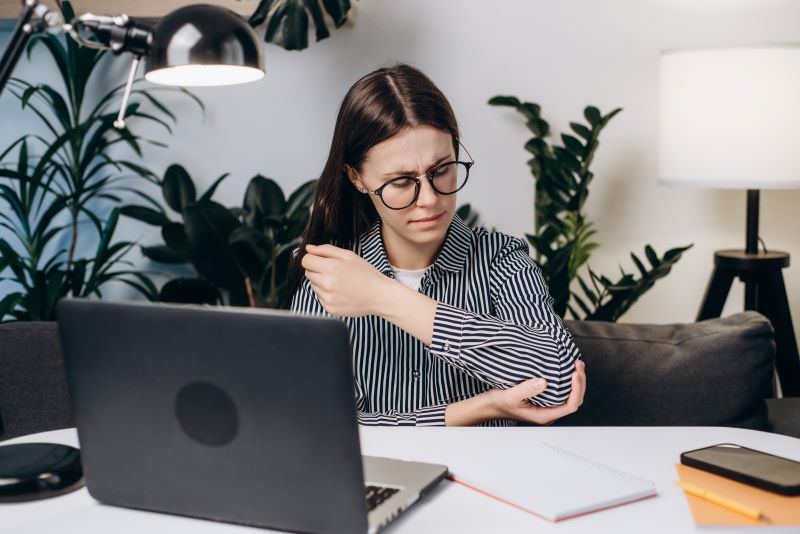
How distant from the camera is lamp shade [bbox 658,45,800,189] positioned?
2025mm

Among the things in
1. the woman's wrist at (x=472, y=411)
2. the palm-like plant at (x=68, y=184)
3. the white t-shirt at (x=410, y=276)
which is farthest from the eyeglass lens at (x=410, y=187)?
the palm-like plant at (x=68, y=184)

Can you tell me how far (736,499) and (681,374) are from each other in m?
0.83

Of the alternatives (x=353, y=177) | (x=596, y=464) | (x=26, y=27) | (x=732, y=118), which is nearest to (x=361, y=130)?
(x=353, y=177)

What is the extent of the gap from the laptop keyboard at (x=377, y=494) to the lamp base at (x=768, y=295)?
157cm

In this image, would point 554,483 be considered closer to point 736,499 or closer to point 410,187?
point 736,499

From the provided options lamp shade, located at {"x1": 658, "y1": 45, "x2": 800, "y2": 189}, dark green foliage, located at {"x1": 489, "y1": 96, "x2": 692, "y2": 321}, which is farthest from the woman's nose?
lamp shade, located at {"x1": 658, "y1": 45, "x2": 800, "y2": 189}

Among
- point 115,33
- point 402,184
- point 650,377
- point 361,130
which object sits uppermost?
point 115,33

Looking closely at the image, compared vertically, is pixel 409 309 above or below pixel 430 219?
below

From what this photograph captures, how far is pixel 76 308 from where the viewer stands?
0.88m

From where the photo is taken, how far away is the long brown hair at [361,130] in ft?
5.05

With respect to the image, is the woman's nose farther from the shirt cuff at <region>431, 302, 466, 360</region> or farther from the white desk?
the white desk

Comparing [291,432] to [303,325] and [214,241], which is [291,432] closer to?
[303,325]

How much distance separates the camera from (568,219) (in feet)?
7.72

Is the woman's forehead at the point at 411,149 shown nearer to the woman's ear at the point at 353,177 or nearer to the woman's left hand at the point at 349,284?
the woman's ear at the point at 353,177
